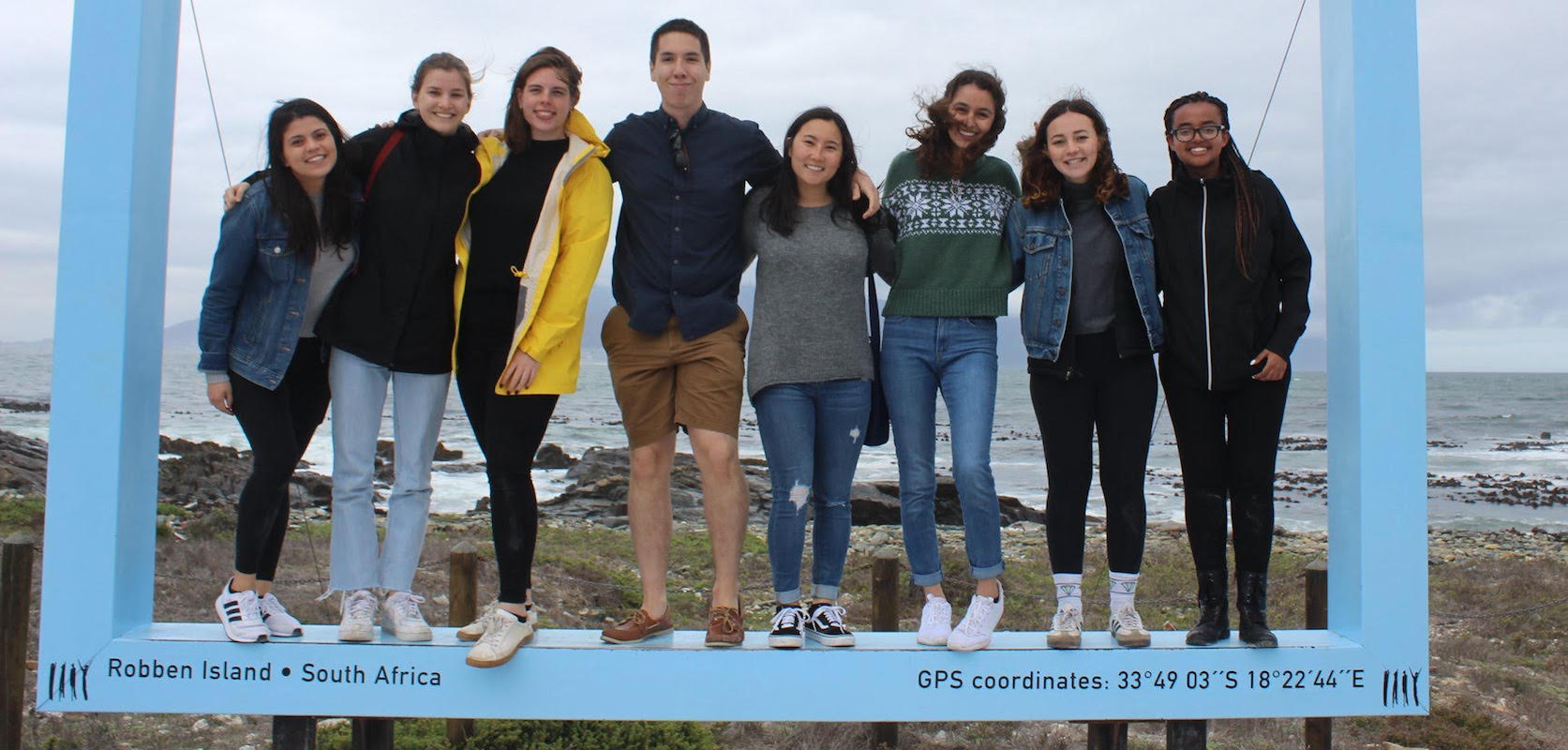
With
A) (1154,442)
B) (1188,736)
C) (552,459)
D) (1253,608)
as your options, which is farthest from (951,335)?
(1154,442)

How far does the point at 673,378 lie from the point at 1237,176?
7.16ft

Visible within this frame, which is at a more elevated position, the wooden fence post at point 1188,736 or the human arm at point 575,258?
the human arm at point 575,258

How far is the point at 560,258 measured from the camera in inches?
154

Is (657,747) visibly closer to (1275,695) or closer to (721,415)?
(721,415)

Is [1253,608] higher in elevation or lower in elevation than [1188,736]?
higher

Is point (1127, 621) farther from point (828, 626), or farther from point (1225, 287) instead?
point (1225, 287)

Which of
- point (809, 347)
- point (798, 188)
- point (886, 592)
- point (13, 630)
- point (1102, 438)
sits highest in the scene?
point (798, 188)

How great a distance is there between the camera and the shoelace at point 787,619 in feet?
13.1

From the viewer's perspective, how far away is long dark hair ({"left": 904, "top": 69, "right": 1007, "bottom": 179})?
416 centimetres

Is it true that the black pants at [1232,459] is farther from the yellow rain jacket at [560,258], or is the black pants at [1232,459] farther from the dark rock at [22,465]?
the dark rock at [22,465]

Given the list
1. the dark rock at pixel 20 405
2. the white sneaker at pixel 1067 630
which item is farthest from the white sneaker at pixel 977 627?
the dark rock at pixel 20 405

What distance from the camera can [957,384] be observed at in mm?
3977

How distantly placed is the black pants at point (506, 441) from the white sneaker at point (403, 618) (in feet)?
1.10

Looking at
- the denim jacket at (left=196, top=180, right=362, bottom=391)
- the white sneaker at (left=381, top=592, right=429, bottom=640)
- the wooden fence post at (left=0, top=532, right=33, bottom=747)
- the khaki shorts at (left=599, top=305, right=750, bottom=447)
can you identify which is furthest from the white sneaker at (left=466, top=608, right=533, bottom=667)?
the wooden fence post at (left=0, top=532, right=33, bottom=747)
